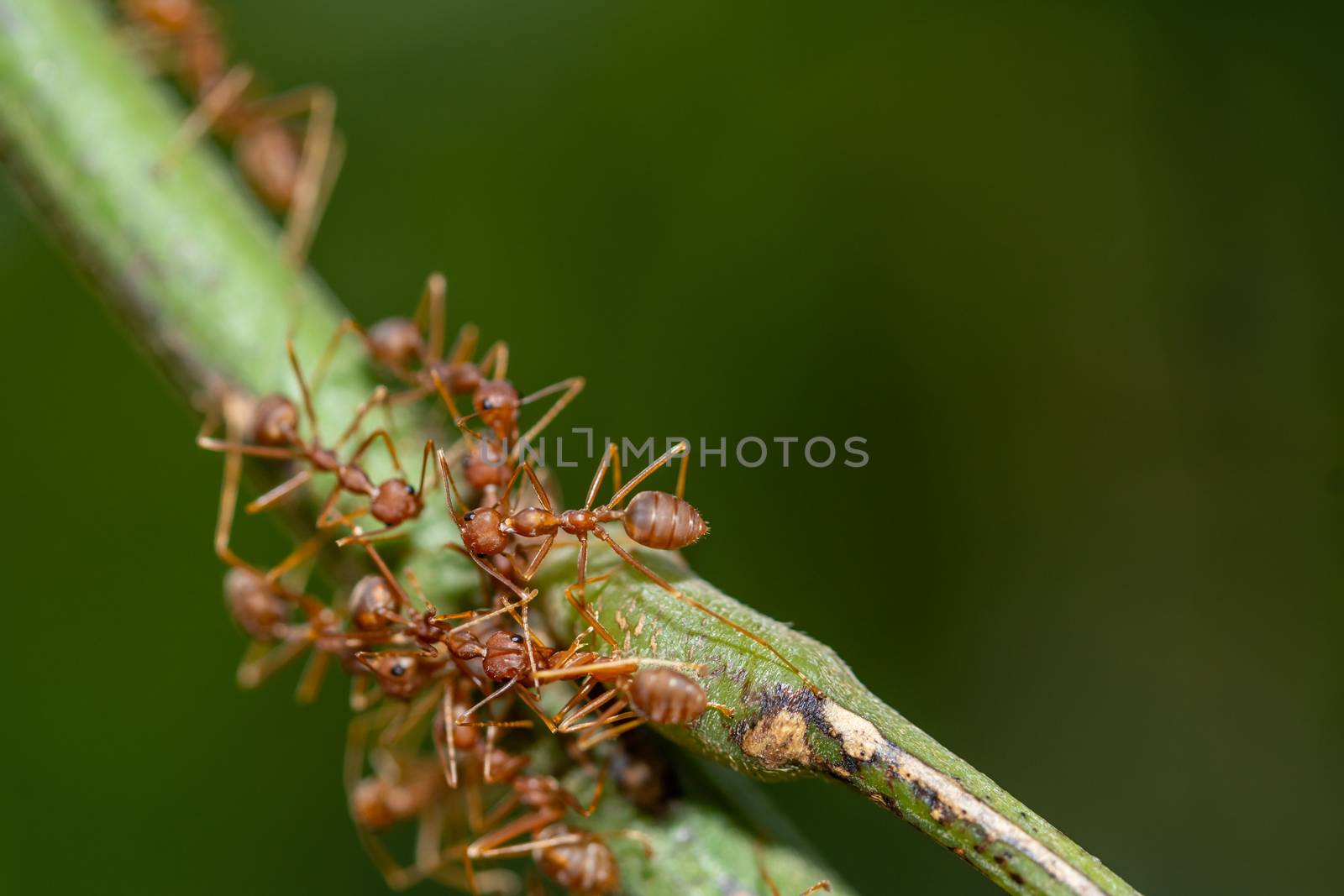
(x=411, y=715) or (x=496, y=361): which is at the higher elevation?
(x=496, y=361)

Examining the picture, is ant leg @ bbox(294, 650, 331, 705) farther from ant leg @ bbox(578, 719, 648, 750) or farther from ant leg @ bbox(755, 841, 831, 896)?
ant leg @ bbox(755, 841, 831, 896)

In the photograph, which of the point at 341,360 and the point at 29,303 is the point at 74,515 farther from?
the point at 341,360

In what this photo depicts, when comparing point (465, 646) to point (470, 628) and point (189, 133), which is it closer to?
point (470, 628)

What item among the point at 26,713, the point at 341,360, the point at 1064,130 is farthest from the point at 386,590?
the point at 1064,130

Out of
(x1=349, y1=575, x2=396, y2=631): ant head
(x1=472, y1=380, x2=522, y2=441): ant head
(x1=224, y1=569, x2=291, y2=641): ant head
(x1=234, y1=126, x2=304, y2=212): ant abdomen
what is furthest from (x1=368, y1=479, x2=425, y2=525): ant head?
(x1=234, y1=126, x2=304, y2=212): ant abdomen

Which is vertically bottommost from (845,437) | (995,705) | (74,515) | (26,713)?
(995,705)

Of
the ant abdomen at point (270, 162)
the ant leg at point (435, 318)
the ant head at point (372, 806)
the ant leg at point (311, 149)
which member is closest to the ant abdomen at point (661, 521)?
the ant leg at point (435, 318)

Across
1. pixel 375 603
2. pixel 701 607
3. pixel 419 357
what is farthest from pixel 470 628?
pixel 419 357

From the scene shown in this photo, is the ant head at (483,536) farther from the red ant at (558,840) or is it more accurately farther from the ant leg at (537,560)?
the red ant at (558,840)
